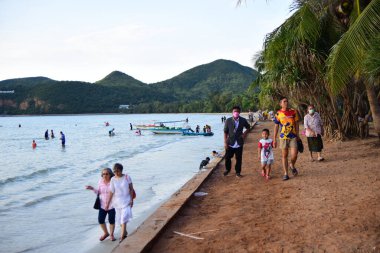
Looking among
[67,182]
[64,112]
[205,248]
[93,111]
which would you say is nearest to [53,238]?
[205,248]

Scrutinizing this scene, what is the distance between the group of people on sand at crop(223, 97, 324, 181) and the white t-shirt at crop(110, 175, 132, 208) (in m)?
3.41

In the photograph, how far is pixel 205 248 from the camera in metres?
4.28

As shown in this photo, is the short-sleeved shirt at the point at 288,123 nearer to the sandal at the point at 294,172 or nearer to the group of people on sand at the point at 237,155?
the group of people on sand at the point at 237,155

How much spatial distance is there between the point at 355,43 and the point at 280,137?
2630 millimetres

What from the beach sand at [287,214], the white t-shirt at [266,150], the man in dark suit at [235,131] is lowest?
the beach sand at [287,214]

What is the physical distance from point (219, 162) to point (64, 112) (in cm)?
17980

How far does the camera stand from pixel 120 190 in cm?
513

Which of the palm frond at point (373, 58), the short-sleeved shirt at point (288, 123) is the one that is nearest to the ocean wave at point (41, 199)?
the short-sleeved shirt at point (288, 123)

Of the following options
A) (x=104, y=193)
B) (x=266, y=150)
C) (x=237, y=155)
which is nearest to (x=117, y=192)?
(x=104, y=193)

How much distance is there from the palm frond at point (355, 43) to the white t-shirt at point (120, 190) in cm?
353

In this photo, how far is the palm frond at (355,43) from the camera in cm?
530

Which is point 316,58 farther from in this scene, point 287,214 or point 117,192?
point 117,192

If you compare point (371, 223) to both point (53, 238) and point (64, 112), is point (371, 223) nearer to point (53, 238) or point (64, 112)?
point (53, 238)

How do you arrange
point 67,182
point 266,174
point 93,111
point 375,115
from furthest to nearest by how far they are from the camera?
1. point 93,111
2. point 67,182
3. point 375,115
4. point 266,174
